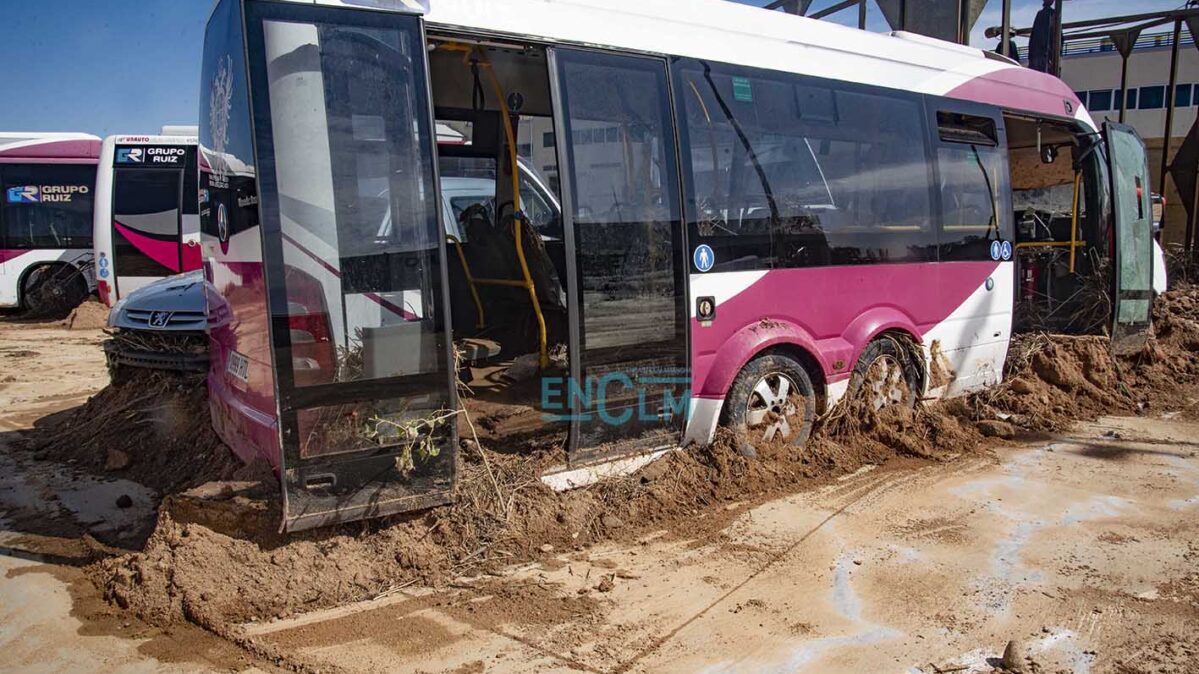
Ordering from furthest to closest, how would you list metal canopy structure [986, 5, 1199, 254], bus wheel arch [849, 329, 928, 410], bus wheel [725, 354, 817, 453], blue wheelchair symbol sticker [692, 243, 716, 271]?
metal canopy structure [986, 5, 1199, 254] < bus wheel arch [849, 329, 928, 410] < bus wheel [725, 354, 817, 453] < blue wheelchair symbol sticker [692, 243, 716, 271]

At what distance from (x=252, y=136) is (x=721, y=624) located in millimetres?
3002

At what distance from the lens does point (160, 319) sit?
21.5 feet

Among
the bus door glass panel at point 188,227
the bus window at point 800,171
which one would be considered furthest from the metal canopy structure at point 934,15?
the bus door glass panel at point 188,227

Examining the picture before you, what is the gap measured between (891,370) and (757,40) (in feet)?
8.79

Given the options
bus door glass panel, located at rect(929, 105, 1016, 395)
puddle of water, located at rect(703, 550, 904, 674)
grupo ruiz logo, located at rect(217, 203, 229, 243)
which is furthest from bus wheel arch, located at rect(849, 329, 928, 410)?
grupo ruiz logo, located at rect(217, 203, 229, 243)

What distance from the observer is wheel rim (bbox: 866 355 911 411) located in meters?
6.33

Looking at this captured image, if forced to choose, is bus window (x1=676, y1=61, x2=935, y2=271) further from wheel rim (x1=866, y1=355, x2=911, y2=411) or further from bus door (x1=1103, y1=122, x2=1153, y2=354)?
bus door (x1=1103, y1=122, x2=1153, y2=354)

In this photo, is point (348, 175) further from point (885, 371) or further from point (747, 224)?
point (885, 371)

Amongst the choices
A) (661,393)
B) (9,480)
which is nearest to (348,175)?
(661,393)

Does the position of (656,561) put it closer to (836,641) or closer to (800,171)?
(836,641)

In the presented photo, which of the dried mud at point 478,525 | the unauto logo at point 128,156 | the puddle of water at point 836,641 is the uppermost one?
the unauto logo at point 128,156

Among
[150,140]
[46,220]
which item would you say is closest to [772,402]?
[150,140]

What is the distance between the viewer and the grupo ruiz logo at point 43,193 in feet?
53.7

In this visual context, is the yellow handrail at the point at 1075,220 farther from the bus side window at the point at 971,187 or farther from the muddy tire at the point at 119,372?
the muddy tire at the point at 119,372
